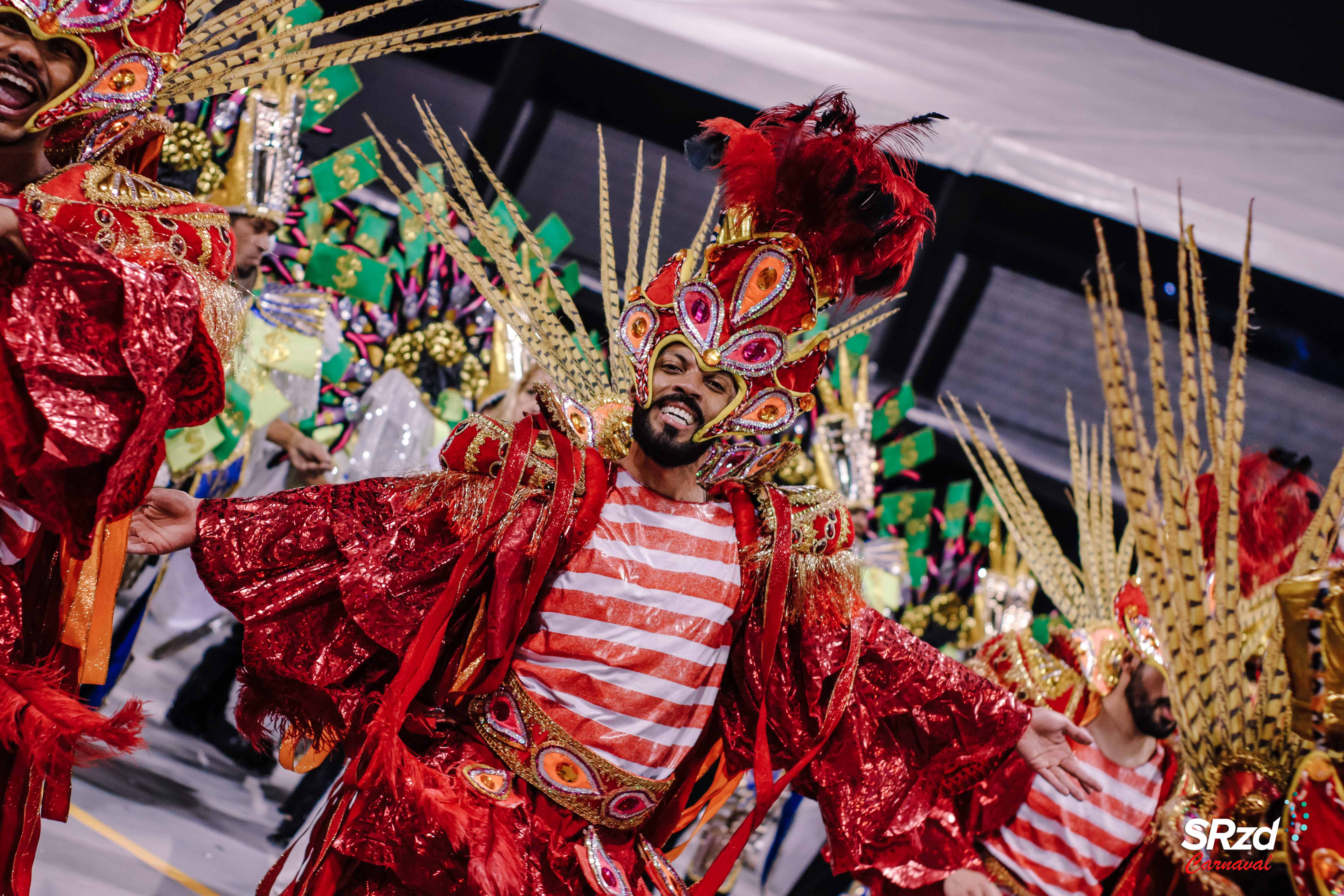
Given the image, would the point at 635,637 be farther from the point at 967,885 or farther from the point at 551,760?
the point at 967,885

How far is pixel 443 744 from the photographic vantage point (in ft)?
6.20

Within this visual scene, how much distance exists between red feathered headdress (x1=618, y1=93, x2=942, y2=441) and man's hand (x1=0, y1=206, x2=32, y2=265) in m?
0.96

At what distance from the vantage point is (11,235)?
128 centimetres

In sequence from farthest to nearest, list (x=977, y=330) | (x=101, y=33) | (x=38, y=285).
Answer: (x=977, y=330) < (x=101, y=33) < (x=38, y=285)

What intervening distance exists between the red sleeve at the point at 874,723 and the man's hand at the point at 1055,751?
2 cm

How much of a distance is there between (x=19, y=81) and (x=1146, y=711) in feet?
8.07

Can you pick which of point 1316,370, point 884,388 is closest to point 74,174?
point 884,388

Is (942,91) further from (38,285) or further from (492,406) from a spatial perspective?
(38,285)

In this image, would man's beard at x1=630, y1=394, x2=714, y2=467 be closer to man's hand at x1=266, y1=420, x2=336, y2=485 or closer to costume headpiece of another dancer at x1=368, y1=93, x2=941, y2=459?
costume headpiece of another dancer at x1=368, y1=93, x2=941, y2=459

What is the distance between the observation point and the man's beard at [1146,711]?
2.55 metres

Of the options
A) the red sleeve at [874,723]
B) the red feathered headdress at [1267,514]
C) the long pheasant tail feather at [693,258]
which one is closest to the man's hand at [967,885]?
the red sleeve at [874,723]

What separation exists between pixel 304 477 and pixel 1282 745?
2.70 m

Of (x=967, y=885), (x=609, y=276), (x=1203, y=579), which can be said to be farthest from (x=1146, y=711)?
(x=609, y=276)

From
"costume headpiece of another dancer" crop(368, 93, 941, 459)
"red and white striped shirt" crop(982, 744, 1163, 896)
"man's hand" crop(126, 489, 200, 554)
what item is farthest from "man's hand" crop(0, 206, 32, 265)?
"red and white striped shirt" crop(982, 744, 1163, 896)
